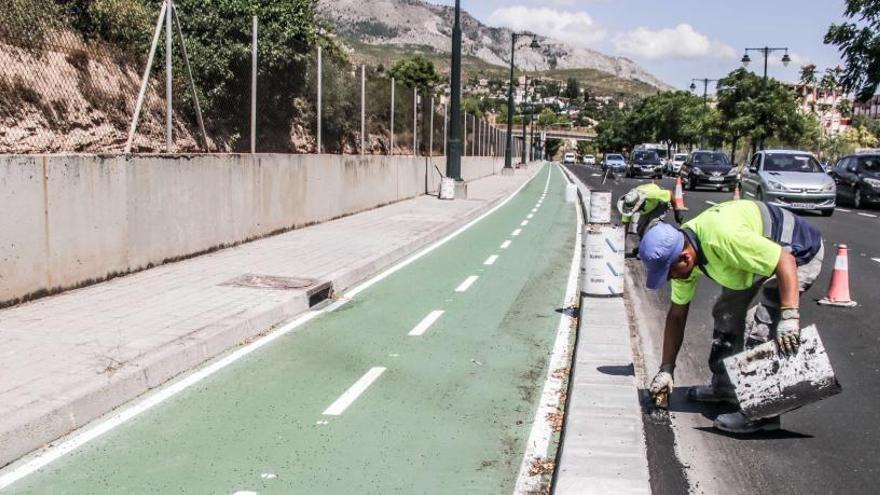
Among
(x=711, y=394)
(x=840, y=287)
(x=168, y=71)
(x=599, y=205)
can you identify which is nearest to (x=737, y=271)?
(x=711, y=394)

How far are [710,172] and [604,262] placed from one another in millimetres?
27486

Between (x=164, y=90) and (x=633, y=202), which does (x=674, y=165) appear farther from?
(x=164, y=90)

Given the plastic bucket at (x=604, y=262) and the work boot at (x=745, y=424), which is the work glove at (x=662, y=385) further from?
the plastic bucket at (x=604, y=262)

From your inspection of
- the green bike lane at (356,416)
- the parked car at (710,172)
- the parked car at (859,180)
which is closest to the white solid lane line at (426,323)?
the green bike lane at (356,416)

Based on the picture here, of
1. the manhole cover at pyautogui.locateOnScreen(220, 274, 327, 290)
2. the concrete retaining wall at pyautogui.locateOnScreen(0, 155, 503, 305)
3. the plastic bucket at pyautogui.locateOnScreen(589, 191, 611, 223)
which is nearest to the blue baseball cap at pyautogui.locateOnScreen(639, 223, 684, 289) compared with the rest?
the manhole cover at pyautogui.locateOnScreen(220, 274, 327, 290)

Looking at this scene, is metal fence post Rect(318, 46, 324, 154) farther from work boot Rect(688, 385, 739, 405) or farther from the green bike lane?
work boot Rect(688, 385, 739, 405)

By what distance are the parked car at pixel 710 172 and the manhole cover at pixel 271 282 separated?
27853 mm

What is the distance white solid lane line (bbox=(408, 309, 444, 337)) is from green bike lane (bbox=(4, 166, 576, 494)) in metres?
0.04

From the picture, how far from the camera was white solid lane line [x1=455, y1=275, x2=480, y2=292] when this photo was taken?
409 inches

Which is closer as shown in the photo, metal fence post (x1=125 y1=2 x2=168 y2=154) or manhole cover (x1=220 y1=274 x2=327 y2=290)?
manhole cover (x1=220 y1=274 x2=327 y2=290)

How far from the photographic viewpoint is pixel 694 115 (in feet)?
294

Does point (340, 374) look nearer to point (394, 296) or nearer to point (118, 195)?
point (394, 296)

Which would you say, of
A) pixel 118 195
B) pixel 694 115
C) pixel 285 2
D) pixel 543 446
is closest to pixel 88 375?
pixel 543 446

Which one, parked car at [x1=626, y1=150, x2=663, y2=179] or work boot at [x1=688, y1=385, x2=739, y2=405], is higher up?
parked car at [x1=626, y1=150, x2=663, y2=179]
